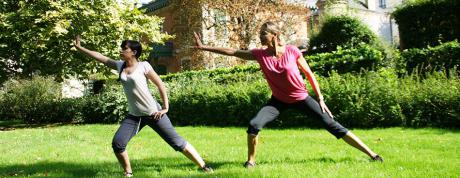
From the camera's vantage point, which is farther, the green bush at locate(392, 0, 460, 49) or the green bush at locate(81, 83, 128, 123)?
the green bush at locate(81, 83, 128, 123)

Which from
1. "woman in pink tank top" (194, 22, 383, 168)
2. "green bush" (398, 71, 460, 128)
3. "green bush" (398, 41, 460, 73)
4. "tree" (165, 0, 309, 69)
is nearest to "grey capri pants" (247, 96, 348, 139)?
"woman in pink tank top" (194, 22, 383, 168)

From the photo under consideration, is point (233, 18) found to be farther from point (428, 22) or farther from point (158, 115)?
point (158, 115)

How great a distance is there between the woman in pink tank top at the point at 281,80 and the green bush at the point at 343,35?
508 inches

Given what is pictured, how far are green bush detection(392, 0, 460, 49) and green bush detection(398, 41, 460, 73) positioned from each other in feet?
7.35

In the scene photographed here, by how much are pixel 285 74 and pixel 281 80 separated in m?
0.10

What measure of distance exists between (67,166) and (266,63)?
370 centimetres

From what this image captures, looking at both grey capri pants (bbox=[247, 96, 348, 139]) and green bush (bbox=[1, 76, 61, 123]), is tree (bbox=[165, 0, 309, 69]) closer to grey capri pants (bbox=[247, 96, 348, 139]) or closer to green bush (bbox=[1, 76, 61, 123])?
green bush (bbox=[1, 76, 61, 123])

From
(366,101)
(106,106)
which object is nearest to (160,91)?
→ (366,101)

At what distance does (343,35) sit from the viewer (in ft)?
63.2

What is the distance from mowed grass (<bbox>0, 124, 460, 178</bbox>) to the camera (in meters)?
5.92

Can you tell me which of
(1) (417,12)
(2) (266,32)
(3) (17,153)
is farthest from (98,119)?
(2) (266,32)

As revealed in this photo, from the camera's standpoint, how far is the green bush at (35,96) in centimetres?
2078

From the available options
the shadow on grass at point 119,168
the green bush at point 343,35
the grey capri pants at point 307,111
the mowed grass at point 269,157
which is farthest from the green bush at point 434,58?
the shadow on grass at point 119,168

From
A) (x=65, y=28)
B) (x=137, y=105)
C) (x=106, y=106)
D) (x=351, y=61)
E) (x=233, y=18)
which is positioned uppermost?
(x=233, y=18)
